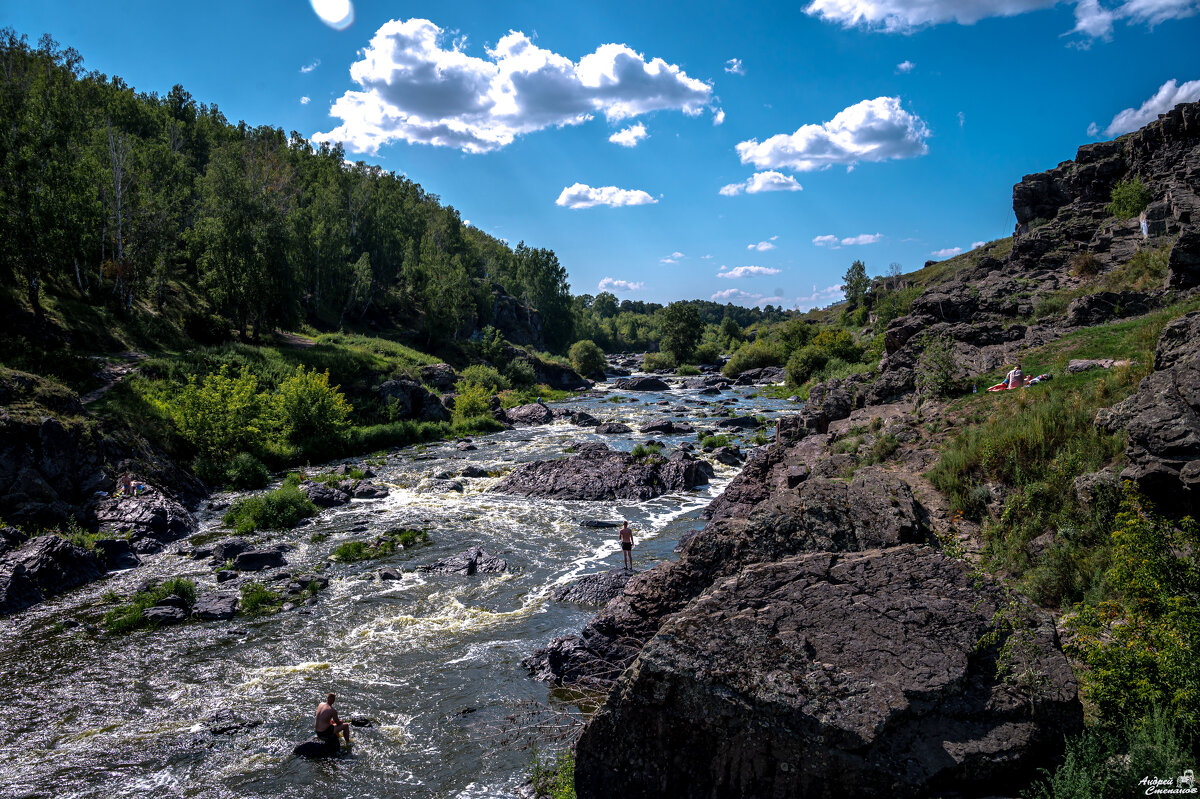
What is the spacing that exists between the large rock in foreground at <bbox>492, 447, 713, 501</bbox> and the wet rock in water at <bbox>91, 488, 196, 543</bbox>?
14126 millimetres

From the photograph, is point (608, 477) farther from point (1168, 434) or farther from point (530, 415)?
point (530, 415)

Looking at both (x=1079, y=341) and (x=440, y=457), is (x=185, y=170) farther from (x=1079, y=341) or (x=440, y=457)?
(x=1079, y=341)

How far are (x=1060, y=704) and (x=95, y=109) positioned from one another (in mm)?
88418

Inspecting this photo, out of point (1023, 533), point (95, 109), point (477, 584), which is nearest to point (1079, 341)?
point (1023, 533)

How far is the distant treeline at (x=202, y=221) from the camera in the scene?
35438mm

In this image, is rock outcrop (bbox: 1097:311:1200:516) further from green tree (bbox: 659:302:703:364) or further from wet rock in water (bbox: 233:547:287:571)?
green tree (bbox: 659:302:703:364)

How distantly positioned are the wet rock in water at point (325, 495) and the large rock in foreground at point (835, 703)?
25.2m

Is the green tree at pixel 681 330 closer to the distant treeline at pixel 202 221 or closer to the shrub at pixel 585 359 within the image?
the shrub at pixel 585 359

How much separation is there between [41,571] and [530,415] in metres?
37.9

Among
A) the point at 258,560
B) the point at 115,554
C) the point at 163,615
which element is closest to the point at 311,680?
the point at 163,615

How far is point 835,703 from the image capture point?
659 cm

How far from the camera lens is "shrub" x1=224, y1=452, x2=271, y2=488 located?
31891 mm

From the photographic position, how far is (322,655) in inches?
605

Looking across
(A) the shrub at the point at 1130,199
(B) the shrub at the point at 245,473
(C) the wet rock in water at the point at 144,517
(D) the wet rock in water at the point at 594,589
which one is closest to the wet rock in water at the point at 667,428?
(B) the shrub at the point at 245,473
